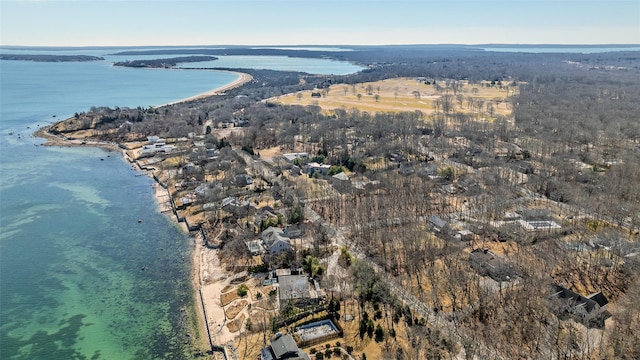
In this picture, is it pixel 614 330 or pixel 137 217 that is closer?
pixel 614 330

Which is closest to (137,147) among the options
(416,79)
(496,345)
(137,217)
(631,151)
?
(137,217)

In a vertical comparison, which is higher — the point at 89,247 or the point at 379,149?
the point at 379,149

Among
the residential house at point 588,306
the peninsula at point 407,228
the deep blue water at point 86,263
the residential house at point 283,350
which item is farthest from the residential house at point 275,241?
the residential house at point 588,306

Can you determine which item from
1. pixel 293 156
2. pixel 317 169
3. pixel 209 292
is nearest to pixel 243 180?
pixel 317 169

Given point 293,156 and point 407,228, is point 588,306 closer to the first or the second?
point 407,228

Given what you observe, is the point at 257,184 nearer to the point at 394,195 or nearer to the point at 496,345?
the point at 394,195

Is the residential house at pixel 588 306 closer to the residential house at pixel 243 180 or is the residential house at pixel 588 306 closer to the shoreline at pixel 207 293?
the shoreline at pixel 207 293
